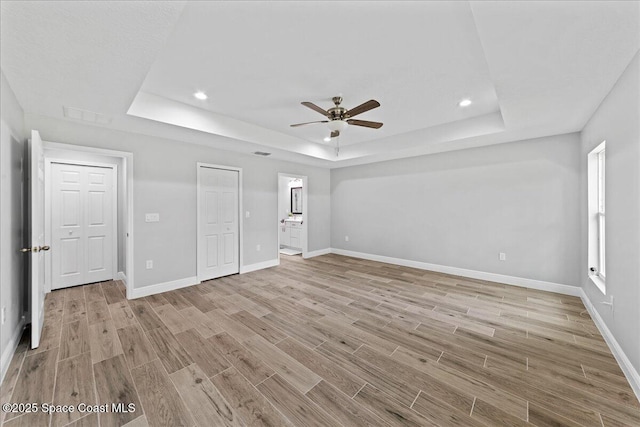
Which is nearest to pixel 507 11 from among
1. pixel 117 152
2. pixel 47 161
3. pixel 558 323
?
pixel 558 323

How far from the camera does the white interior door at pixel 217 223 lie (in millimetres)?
4336

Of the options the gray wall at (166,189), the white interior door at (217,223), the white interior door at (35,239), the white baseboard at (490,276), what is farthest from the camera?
the white interior door at (217,223)

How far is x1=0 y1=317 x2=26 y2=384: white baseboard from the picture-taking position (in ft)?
6.32

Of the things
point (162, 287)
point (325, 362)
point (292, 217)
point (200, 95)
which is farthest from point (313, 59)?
point (292, 217)

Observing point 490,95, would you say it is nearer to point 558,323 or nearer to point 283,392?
point 558,323

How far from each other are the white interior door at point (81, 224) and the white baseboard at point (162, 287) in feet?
4.51

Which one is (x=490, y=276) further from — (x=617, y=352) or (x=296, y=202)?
(x=296, y=202)

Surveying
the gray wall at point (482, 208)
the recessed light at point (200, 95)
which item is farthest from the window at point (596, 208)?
the recessed light at point (200, 95)

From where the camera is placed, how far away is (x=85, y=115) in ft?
9.54

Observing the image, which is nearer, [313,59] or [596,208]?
[313,59]

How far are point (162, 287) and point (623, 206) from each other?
17.7ft

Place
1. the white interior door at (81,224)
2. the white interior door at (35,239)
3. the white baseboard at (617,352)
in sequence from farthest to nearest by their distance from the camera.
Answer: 1. the white interior door at (81,224)
2. the white interior door at (35,239)
3. the white baseboard at (617,352)

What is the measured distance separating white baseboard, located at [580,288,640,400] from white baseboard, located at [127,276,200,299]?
4.96m

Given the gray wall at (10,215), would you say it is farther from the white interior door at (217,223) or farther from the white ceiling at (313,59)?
the white interior door at (217,223)
